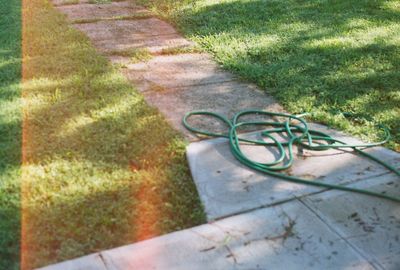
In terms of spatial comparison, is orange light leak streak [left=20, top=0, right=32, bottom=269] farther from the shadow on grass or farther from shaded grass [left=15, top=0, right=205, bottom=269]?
the shadow on grass

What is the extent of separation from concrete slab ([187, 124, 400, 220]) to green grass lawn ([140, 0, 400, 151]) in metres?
0.40

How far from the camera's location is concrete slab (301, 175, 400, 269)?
2.34 metres

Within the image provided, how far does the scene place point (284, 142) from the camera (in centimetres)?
319

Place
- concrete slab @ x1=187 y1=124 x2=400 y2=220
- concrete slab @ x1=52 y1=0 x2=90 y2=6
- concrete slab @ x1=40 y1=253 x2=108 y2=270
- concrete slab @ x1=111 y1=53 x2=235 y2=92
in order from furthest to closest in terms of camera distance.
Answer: concrete slab @ x1=52 y1=0 x2=90 y2=6, concrete slab @ x1=111 y1=53 x2=235 y2=92, concrete slab @ x1=187 y1=124 x2=400 y2=220, concrete slab @ x1=40 y1=253 x2=108 y2=270

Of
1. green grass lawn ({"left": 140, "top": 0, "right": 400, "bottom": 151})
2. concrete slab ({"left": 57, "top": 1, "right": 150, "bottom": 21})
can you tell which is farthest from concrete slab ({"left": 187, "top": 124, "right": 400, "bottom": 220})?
concrete slab ({"left": 57, "top": 1, "right": 150, "bottom": 21})

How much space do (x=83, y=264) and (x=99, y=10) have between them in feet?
13.7

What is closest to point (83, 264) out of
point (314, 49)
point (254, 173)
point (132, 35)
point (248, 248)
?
point (248, 248)

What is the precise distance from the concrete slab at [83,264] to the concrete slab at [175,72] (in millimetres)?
1846

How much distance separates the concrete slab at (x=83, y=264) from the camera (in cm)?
214

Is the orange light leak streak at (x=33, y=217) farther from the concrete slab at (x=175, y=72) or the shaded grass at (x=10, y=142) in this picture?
the concrete slab at (x=175, y=72)

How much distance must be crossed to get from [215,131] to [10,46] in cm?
225

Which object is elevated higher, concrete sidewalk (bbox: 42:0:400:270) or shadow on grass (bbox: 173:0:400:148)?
shadow on grass (bbox: 173:0:400:148)

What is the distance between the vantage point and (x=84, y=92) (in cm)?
365

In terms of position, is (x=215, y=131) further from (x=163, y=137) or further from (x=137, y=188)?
(x=137, y=188)
